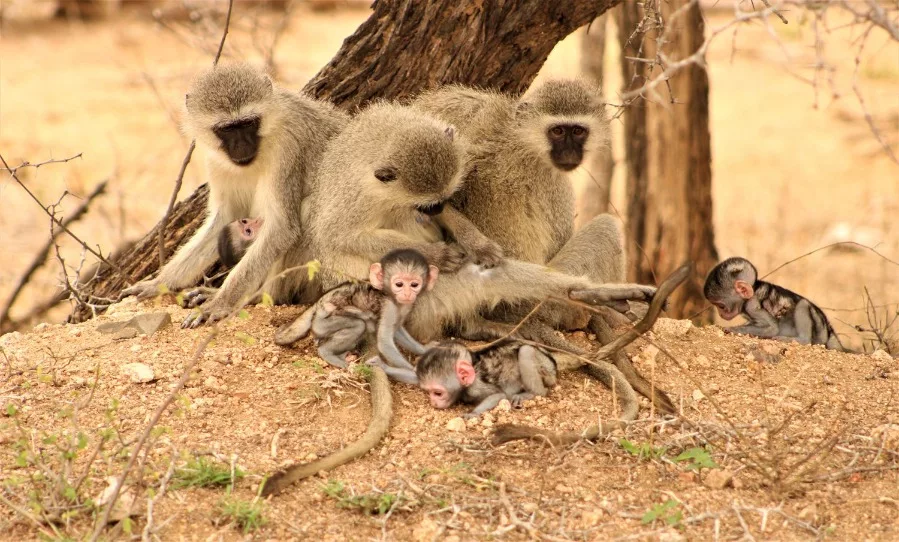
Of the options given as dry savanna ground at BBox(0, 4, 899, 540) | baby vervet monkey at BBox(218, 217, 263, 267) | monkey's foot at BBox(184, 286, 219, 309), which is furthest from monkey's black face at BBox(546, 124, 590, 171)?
monkey's foot at BBox(184, 286, 219, 309)

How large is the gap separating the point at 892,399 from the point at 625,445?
1565 millimetres

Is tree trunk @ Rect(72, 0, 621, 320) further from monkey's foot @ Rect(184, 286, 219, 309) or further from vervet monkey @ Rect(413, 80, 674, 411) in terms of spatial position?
monkey's foot @ Rect(184, 286, 219, 309)

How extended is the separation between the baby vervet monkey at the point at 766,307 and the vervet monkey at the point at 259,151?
241 centimetres

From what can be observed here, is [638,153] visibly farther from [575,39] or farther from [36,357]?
[575,39]

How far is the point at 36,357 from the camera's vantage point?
5.11 m

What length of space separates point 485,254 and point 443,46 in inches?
63.3

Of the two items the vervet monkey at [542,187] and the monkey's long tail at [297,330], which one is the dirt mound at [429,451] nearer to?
the monkey's long tail at [297,330]

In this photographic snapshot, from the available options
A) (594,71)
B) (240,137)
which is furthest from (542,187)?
(594,71)

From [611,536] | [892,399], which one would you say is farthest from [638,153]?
[611,536]

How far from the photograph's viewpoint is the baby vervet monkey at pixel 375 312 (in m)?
4.86

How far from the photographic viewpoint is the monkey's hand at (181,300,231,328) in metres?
5.38

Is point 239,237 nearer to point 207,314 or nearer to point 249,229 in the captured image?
point 249,229

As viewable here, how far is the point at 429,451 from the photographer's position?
432cm

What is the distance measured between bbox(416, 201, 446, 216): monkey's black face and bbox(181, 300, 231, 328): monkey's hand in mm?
1212
